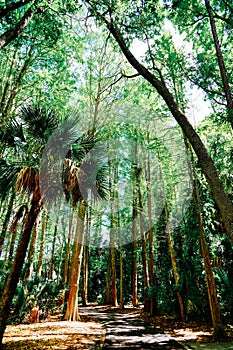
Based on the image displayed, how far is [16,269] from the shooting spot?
5.18 meters

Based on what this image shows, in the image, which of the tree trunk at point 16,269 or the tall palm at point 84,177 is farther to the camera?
the tall palm at point 84,177

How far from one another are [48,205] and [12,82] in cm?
532

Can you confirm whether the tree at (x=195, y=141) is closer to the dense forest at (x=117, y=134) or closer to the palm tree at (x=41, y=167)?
the dense forest at (x=117, y=134)

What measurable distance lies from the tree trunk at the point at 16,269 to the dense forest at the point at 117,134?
22 millimetres

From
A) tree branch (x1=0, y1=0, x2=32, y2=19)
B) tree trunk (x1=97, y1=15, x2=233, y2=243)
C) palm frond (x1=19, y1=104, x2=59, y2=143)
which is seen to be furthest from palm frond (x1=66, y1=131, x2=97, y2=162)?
tree branch (x1=0, y1=0, x2=32, y2=19)

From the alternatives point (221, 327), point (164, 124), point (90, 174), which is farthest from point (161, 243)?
point (90, 174)

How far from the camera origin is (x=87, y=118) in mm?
12312

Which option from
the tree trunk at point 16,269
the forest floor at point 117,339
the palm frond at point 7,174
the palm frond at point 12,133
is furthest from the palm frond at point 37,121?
the forest floor at point 117,339

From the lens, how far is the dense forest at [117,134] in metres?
5.62

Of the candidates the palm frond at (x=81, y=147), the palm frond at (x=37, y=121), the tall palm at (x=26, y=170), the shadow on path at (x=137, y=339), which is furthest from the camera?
the palm frond at (x=81, y=147)

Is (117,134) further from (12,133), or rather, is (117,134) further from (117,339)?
(117,339)

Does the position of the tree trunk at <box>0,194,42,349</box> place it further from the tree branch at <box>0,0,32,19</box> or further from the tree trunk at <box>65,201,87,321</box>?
the tree trunk at <box>65,201,87,321</box>

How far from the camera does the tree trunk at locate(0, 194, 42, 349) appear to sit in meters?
4.89

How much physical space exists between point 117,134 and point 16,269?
7958mm
